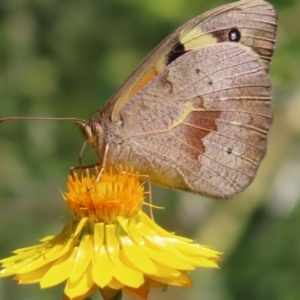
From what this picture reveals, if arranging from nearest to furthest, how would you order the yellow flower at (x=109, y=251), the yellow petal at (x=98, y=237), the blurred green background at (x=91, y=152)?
the yellow flower at (x=109, y=251), the yellow petal at (x=98, y=237), the blurred green background at (x=91, y=152)

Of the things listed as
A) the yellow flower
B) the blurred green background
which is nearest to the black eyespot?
the blurred green background

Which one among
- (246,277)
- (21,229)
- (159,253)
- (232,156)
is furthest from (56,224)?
(159,253)

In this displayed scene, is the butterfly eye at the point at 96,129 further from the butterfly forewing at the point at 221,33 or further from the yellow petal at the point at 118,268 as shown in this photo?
the yellow petal at the point at 118,268

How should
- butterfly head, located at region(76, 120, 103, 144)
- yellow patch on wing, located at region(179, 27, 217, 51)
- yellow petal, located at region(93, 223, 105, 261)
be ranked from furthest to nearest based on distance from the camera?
yellow patch on wing, located at region(179, 27, 217, 51) → butterfly head, located at region(76, 120, 103, 144) → yellow petal, located at region(93, 223, 105, 261)

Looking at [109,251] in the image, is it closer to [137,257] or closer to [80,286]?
[137,257]

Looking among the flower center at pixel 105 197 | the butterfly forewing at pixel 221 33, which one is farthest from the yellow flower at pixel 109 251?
the butterfly forewing at pixel 221 33

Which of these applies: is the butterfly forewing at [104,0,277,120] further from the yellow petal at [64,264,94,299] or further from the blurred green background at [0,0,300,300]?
the yellow petal at [64,264,94,299]

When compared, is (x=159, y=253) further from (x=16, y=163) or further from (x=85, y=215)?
(x=16, y=163)
